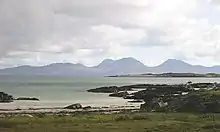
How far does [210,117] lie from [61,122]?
19.6 meters

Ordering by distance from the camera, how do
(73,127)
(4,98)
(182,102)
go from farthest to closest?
(4,98) → (182,102) → (73,127)

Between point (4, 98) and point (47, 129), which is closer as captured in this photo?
point (47, 129)

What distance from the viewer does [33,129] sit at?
142 feet

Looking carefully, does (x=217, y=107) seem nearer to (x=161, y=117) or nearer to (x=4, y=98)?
(x=161, y=117)

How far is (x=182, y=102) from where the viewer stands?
223 ft

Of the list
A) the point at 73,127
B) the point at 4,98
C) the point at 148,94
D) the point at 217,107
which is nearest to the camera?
the point at 73,127

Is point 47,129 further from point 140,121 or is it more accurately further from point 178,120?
point 178,120

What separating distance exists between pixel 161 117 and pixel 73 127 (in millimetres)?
15256

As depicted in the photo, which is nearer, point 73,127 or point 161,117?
point 73,127

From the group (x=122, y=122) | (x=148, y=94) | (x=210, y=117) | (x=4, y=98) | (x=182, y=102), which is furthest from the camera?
(x=148, y=94)

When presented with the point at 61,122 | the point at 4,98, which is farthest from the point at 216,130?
the point at 4,98

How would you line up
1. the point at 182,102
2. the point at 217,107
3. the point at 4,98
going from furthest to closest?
the point at 4,98 → the point at 182,102 → the point at 217,107

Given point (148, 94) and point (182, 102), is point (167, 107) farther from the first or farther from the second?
point (148, 94)

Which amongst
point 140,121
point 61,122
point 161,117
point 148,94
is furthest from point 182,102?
point 148,94
